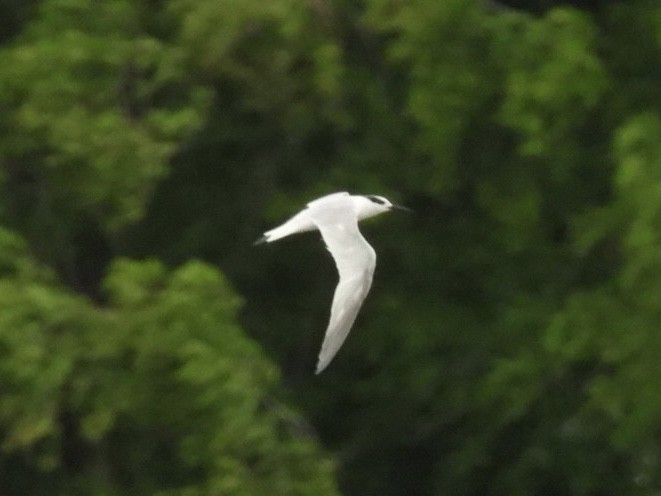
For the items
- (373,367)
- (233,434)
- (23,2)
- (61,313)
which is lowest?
(233,434)

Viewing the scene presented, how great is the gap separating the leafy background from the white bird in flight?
110cm

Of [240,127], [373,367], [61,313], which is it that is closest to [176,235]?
[240,127]

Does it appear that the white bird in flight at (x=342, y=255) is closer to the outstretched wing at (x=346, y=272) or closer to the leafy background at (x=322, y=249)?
the outstretched wing at (x=346, y=272)

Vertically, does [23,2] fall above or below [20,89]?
above

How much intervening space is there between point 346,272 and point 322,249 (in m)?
3.62

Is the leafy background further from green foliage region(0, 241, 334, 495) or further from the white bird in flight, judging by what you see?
the white bird in flight

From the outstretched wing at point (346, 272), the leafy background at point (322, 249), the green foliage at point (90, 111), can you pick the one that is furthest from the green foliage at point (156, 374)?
the outstretched wing at point (346, 272)

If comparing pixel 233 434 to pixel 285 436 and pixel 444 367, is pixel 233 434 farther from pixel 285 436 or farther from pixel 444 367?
pixel 444 367

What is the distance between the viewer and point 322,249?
11.1 m

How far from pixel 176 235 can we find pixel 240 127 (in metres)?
0.65

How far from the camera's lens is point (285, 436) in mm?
9508

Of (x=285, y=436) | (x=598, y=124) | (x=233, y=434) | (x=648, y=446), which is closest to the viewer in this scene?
(x=233, y=434)

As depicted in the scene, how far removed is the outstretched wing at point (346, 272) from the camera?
7336mm

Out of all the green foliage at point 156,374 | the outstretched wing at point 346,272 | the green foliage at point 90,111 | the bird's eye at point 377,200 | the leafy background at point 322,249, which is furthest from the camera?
the green foliage at point 90,111
